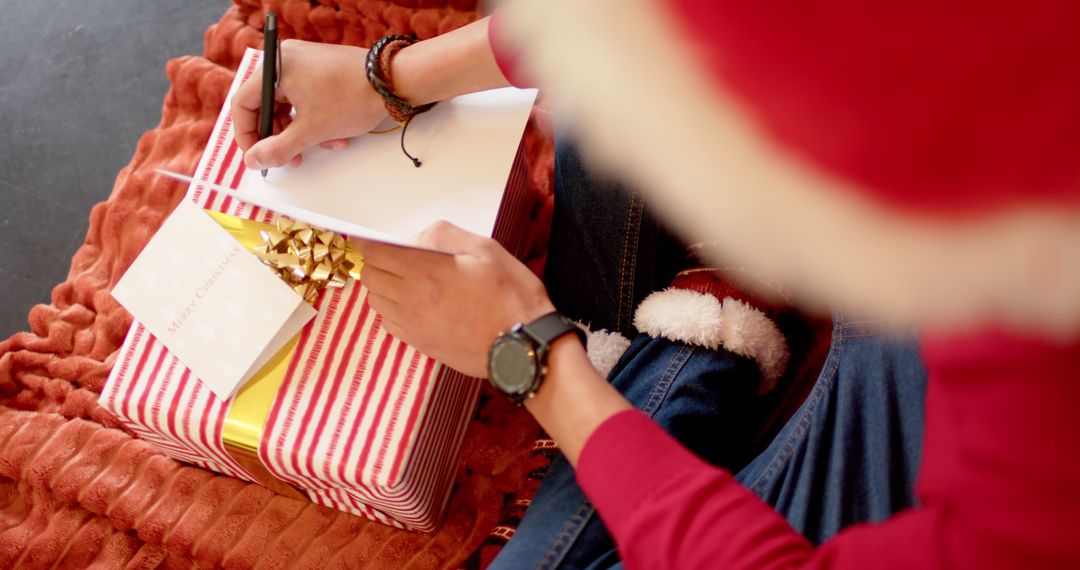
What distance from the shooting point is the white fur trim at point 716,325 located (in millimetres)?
800

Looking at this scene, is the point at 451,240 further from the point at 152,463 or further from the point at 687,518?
the point at 152,463

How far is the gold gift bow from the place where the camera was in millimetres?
811

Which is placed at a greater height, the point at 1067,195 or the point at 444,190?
the point at 1067,195

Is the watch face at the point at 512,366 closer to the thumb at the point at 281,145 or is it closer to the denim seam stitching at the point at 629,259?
the denim seam stitching at the point at 629,259

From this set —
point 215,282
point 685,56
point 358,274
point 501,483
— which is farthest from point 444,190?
point 685,56

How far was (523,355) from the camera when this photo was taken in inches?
26.7

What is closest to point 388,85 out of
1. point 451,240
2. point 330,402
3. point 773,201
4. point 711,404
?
point 451,240

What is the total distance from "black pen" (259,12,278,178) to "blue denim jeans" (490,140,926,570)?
333 millimetres

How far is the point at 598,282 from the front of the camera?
2.90 ft

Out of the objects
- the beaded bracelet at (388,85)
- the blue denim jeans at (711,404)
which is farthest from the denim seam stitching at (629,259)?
the beaded bracelet at (388,85)

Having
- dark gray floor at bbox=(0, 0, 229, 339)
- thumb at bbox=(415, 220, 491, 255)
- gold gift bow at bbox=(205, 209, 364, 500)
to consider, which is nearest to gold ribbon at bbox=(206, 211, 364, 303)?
gold gift bow at bbox=(205, 209, 364, 500)

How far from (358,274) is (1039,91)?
26.4 inches

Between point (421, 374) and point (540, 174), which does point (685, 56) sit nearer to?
point (421, 374)

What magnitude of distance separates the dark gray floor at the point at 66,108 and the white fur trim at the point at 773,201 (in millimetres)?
1385
